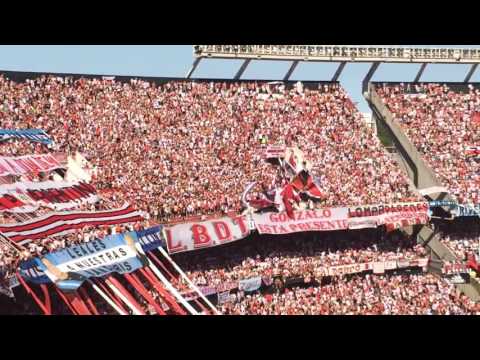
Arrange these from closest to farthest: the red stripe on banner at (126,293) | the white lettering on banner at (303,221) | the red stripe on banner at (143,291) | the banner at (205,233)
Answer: the red stripe on banner at (126,293), the red stripe on banner at (143,291), the banner at (205,233), the white lettering on banner at (303,221)

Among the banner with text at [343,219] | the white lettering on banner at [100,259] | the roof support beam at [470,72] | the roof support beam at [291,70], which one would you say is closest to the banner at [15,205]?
the white lettering on banner at [100,259]

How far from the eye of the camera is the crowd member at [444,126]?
2394 cm

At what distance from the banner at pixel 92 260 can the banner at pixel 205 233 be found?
116 cm

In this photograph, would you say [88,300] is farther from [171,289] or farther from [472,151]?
[472,151]

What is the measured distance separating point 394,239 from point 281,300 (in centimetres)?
460

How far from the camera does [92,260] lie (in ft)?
54.0

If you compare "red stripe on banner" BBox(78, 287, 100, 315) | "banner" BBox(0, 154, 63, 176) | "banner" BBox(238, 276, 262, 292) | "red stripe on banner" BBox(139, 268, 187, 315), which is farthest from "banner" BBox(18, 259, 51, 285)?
"banner" BBox(238, 276, 262, 292)

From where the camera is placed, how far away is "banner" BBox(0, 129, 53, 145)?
19500mm

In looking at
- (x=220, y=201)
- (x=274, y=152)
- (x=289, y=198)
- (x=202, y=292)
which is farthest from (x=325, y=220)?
(x=202, y=292)

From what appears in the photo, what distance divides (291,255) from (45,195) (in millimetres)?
6204

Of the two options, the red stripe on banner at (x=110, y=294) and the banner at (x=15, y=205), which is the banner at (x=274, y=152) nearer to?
the banner at (x=15, y=205)
